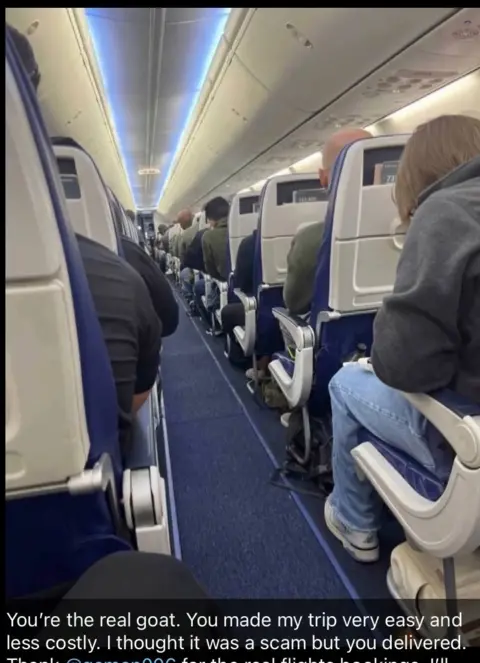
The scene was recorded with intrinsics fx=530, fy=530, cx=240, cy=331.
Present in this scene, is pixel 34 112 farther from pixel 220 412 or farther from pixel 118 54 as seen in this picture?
pixel 118 54

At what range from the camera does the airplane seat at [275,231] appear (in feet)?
10.1

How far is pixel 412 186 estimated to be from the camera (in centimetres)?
151

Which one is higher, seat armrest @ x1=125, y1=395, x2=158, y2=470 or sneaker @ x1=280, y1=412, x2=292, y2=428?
seat armrest @ x1=125, y1=395, x2=158, y2=470

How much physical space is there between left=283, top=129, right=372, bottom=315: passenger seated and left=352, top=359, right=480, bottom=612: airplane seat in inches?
48.1

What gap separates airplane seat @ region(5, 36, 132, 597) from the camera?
2.45 ft

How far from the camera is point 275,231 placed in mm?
3145

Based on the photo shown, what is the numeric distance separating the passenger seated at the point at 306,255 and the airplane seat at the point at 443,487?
1.22 m

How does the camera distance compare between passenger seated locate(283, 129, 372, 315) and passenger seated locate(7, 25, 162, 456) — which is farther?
passenger seated locate(283, 129, 372, 315)

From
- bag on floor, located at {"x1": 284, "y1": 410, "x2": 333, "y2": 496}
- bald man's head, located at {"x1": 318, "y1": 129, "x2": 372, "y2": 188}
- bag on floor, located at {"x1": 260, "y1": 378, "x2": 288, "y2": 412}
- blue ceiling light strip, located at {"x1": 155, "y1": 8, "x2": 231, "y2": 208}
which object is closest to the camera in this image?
bag on floor, located at {"x1": 284, "y1": 410, "x2": 333, "y2": 496}

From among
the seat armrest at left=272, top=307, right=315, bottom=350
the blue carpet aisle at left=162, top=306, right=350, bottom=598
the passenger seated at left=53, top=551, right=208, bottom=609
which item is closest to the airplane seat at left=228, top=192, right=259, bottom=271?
the blue carpet aisle at left=162, top=306, right=350, bottom=598

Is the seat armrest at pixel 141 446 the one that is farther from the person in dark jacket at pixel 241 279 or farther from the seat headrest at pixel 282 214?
the person in dark jacket at pixel 241 279

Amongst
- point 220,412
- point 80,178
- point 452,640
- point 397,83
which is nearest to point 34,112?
point 80,178

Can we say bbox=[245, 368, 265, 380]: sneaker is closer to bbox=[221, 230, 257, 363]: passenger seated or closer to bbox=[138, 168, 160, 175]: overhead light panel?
bbox=[221, 230, 257, 363]: passenger seated

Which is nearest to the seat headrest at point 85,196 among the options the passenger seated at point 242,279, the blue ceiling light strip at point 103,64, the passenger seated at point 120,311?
the passenger seated at point 120,311
